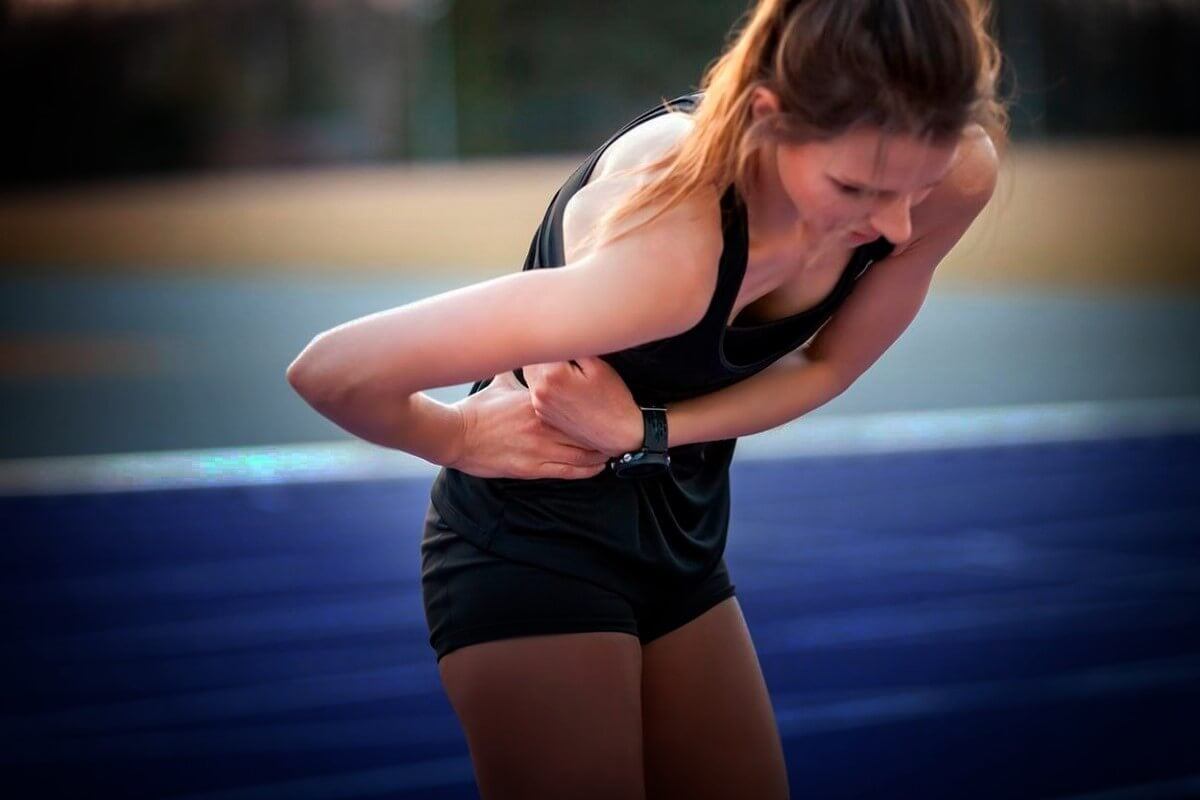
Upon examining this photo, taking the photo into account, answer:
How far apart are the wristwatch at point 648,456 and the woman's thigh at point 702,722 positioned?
0.91 ft

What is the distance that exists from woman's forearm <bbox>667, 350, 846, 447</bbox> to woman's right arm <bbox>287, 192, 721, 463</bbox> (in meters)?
0.28

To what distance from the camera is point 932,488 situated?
22.7 feet

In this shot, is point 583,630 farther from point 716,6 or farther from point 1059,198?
point 716,6

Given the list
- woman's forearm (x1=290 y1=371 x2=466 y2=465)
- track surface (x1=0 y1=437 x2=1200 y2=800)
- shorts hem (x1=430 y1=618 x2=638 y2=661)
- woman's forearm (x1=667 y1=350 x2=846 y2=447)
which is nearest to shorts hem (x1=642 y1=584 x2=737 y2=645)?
shorts hem (x1=430 y1=618 x2=638 y2=661)

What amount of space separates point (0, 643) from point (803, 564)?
2.80 m

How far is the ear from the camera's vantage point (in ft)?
5.82

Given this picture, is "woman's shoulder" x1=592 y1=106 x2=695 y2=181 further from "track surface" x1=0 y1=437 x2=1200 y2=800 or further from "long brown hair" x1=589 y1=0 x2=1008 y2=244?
"track surface" x1=0 y1=437 x2=1200 y2=800

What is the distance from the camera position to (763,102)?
1781mm

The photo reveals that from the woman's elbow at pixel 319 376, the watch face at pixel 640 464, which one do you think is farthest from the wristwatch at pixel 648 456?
the woman's elbow at pixel 319 376

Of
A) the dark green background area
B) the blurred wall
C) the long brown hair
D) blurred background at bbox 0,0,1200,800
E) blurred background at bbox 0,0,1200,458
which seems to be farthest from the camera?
the blurred wall


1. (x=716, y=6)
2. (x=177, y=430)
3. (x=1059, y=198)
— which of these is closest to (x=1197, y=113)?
(x=1059, y=198)

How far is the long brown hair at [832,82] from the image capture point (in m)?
1.72

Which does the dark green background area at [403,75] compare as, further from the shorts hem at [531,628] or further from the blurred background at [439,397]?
the shorts hem at [531,628]

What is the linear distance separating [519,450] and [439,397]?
6.77 m
